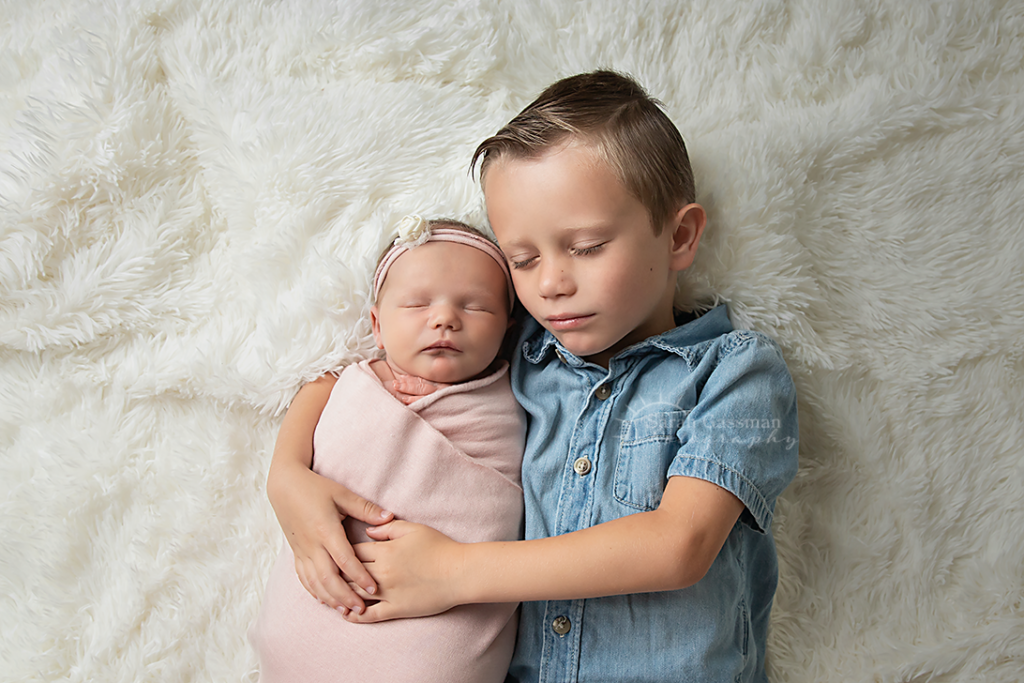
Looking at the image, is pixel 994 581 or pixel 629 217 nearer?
pixel 629 217

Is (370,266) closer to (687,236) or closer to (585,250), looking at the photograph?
(585,250)

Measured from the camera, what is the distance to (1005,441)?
Answer: 57.4 inches

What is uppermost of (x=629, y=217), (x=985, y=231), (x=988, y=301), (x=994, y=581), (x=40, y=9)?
(x=40, y=9)

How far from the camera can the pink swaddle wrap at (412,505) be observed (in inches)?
47.1

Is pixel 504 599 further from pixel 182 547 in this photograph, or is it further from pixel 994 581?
pixel 994 581

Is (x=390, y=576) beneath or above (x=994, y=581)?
above

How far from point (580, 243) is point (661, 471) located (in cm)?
43

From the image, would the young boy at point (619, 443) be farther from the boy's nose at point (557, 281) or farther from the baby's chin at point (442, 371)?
the baby's chin at point (442, 371)

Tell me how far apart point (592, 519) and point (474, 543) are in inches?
8.6

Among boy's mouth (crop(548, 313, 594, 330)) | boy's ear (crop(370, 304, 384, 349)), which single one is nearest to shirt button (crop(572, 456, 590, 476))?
boy's mouth (crop(548, 313, 594, 330))

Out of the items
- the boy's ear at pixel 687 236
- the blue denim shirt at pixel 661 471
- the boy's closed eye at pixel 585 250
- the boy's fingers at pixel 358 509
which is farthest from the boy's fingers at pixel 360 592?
the boy's ear at pixel 687 236

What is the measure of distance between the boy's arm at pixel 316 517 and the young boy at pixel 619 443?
0.10 feet

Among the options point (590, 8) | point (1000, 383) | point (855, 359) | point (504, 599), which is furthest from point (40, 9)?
point (1000, 383)

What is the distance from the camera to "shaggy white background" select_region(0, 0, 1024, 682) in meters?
1.42
